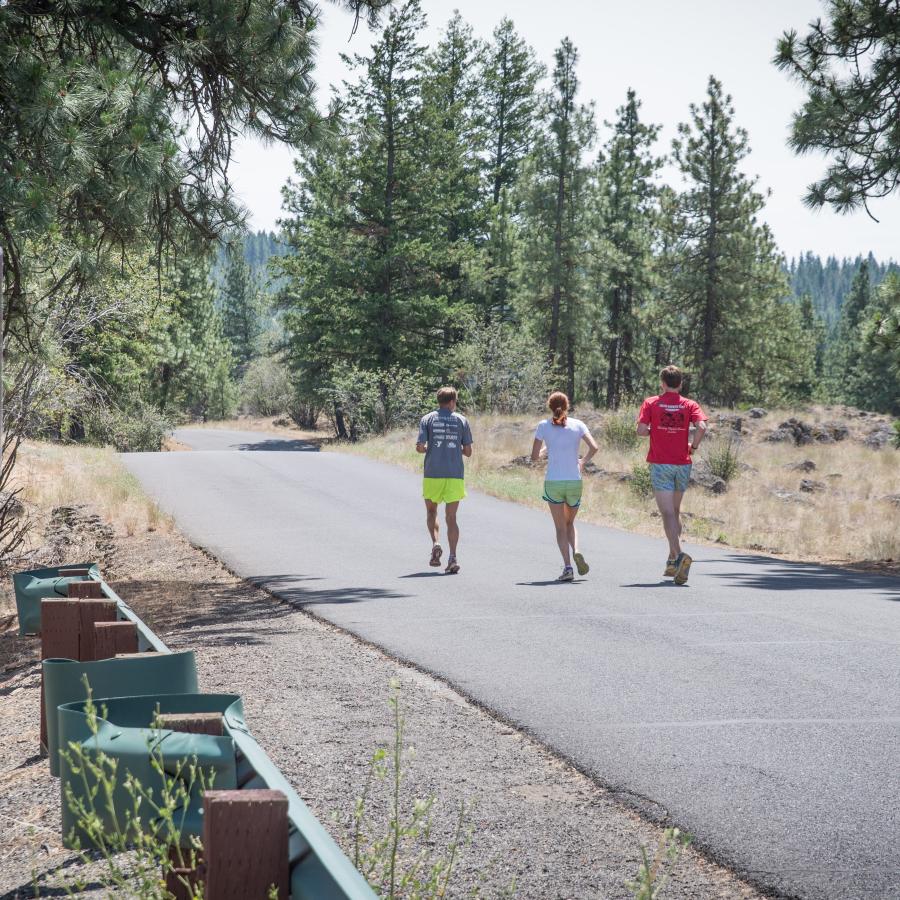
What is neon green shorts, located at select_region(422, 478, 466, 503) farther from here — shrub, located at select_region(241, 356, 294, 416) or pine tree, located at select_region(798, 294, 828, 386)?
pine tree, located at select_region(798, 294, 828, 386)

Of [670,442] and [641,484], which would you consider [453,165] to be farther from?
[670,442]

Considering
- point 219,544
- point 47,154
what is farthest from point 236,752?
point 219,544

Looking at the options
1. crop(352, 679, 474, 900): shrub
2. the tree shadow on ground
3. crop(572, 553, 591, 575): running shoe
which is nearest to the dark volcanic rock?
crop(572, 553, 591, 575): running shoe

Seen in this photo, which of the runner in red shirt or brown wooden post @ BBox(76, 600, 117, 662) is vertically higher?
the runner in red shirt

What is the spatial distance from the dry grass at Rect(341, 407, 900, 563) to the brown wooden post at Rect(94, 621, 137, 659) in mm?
12788

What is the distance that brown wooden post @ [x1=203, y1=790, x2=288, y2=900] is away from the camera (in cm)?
213

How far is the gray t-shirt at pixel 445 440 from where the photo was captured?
1171 cm

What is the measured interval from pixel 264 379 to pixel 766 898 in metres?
75.7

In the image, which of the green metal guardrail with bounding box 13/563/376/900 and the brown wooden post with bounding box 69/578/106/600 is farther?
the brown wooden post with bounding box 69/578/106/600

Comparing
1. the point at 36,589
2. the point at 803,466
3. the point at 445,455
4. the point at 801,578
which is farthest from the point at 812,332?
the point at 36,589

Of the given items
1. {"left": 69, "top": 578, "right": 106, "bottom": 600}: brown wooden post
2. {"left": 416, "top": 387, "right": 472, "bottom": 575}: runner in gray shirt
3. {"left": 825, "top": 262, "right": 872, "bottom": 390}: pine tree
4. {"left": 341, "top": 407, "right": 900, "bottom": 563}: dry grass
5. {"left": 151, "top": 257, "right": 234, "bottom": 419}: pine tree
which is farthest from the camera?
{"left": 825, "top": 262, "right": 872, "bottom": 390}: pine tree

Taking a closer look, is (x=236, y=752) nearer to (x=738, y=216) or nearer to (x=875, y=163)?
(x=875, y=163)

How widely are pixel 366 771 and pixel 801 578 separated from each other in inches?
335

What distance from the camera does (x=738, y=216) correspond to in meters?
49.3
